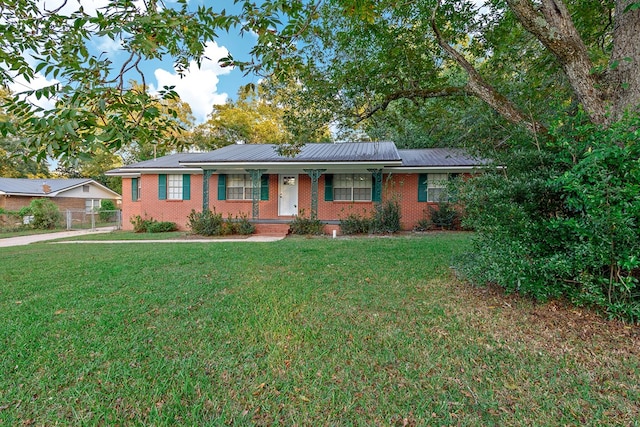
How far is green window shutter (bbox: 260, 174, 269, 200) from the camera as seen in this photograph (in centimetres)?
1262

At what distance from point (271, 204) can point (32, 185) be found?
22.3 m

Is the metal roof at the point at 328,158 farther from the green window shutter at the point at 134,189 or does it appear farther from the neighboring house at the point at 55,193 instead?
the neighboring house at the point at 55,193

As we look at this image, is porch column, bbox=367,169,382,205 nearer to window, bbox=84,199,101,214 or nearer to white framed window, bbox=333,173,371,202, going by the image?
white framed window, bbox=333,173,371,202

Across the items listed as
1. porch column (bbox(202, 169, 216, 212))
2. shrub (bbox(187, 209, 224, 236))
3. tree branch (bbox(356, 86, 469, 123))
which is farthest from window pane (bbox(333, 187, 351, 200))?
tree branch (bbox(356, 86, 469, 123))

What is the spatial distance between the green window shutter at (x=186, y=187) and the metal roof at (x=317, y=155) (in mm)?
1318

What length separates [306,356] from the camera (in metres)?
2.43

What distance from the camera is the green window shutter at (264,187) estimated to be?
12.6 metres

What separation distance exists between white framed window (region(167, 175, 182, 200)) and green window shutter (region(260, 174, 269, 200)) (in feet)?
12.8

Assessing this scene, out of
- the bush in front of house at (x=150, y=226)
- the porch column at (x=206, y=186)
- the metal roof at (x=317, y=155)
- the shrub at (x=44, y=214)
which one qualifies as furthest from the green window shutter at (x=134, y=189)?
the shrub at (x=44, y=214)

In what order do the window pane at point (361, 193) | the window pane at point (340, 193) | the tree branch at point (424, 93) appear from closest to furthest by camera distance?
1. the tree branch at point (424, 93)
2. the window pane at point (361, 193)
3. the window pane at point (340, 193)

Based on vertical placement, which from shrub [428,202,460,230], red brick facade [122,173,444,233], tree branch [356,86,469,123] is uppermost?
tree branch [356,86,469,123]

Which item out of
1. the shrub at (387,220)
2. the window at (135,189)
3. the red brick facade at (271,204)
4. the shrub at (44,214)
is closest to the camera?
the shrub at (387,220)

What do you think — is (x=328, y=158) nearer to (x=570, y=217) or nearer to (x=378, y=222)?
(x=378, y=222)

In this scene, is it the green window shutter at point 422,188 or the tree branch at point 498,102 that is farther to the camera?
the green window shutter at point 422,188
